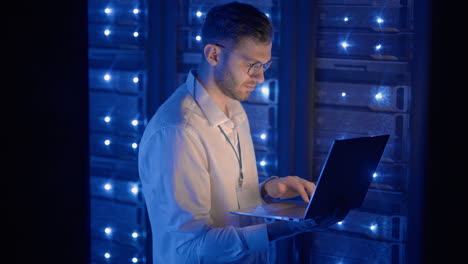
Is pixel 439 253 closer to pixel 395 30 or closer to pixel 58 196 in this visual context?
pixel 395 30

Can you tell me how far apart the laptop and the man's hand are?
0.09 m

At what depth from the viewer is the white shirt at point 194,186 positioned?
158cm

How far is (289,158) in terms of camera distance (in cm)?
272

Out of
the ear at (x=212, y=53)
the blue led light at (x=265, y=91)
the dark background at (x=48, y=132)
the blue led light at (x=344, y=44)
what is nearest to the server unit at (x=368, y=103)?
the blue led light at (x=344, y=44)

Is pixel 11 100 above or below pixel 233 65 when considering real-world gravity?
below

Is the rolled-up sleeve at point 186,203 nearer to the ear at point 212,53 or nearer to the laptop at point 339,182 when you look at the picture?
the laptop at point 339,182

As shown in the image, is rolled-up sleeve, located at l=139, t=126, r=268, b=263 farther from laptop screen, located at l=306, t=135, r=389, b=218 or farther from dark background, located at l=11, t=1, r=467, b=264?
dark background, located at l=11, t=1, r=467, b=264

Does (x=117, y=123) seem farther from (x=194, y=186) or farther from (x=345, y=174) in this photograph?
(x=345, y=174)

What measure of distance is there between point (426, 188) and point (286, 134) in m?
0.76

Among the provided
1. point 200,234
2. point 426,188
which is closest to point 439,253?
point 426,188

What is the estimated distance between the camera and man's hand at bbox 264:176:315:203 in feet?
6.29

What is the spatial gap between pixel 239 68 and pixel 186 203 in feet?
1.72

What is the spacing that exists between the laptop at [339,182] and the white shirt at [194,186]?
0.11 metres

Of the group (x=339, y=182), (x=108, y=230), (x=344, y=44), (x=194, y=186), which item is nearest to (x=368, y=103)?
(x=344, y=44)
